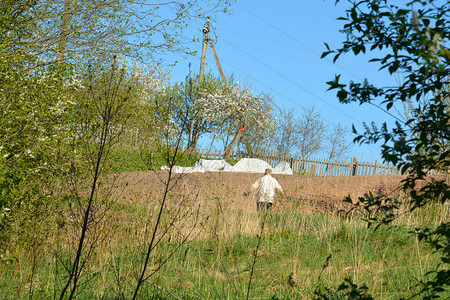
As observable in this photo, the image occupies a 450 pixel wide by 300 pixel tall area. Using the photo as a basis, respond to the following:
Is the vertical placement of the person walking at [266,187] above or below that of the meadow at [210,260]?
above

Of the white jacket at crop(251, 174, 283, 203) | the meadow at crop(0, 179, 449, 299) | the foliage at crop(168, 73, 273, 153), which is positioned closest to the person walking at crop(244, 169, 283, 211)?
the white jacket at crop(251, 174, 283, 203)

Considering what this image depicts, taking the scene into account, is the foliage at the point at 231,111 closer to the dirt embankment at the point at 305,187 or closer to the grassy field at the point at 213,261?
the dirt embankment at the point at 305,187

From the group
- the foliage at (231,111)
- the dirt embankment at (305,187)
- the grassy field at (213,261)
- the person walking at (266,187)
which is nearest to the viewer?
the grassy field at (213,261)

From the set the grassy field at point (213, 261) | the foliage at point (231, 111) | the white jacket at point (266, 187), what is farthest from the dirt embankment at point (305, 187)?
the foliage at point (231, 111)

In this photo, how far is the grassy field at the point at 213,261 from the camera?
4086 mm

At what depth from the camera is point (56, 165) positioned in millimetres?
6121

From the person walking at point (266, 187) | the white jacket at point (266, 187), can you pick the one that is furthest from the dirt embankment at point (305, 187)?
the white jacket at point (266, 187)

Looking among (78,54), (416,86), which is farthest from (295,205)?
(416,86)

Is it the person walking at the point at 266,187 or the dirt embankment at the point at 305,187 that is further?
the dirt embankment at the point at 305,187

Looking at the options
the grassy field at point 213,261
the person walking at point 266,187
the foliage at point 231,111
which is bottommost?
the grassy field at point 213,261

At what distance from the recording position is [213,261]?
577 centimetres

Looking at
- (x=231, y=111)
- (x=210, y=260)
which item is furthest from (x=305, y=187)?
(x=231, y=111)

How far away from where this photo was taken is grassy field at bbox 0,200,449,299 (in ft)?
13.4

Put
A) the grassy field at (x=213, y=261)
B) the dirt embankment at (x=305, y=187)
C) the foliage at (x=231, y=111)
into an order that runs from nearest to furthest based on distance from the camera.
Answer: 1. the grassy field at (x=213, y=261)
2. the dirt embankment at (x=305, y=187)
3. the foliage at (x=231, y=111)
